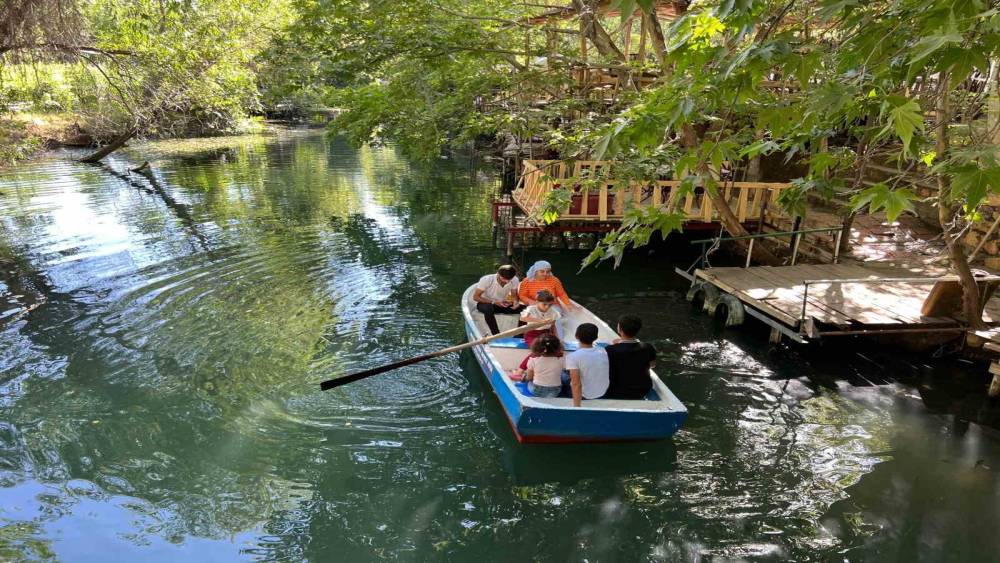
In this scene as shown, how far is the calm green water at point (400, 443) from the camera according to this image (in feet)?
18.1

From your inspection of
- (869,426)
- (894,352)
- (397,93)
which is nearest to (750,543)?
(869,426)

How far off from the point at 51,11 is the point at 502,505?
11323mm

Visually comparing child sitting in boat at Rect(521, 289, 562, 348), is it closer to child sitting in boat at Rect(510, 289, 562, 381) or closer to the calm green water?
child sitting in boat at Rect(510, 289, 562, 381)

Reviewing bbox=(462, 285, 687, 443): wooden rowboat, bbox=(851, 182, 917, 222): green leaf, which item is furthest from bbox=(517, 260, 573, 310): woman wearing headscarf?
bbox=(851, 182, 917, 222): green leaf

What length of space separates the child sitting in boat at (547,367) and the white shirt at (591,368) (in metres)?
0.27

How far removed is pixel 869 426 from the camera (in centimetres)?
744

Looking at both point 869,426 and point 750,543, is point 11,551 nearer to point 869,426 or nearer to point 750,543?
point 750,543

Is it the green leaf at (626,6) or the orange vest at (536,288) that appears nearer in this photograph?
the green leaf at (626,6)

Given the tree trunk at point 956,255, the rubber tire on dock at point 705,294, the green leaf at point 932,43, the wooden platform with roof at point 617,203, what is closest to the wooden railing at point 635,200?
the wooden platform with roof at point 617,203

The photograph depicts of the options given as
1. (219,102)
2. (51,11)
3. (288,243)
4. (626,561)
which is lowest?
(626,561)

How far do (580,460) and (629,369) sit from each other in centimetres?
117

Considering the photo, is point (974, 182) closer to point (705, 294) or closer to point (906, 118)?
point (906, 118)

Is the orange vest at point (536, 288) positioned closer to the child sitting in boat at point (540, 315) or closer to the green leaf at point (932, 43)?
the child sitting in boat at point (540, 315)

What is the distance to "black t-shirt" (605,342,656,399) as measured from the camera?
6.35 meters
